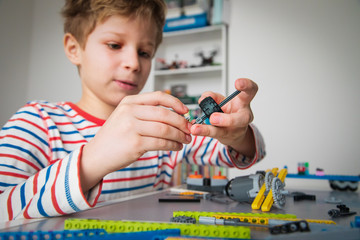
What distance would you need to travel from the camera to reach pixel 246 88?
1.32 feet

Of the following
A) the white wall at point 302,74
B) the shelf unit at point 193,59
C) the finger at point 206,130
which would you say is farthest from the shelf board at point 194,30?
the finger at point 206,130

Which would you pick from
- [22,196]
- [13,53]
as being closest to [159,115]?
[22,196]

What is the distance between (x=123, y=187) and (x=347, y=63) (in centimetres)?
130

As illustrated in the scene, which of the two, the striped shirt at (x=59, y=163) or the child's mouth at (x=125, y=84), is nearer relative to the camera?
the striped shirt at (x=59, y=163)

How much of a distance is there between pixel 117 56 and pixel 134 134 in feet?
1.02

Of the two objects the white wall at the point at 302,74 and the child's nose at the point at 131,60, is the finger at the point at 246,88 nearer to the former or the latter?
the child's nose at the point at 131,60

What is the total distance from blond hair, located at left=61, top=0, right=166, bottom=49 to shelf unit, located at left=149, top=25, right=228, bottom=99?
97 cm

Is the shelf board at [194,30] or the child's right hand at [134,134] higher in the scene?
the shelf board at [194,30]

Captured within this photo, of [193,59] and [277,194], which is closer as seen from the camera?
[277,194]

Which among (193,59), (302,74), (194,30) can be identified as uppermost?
(194,30)

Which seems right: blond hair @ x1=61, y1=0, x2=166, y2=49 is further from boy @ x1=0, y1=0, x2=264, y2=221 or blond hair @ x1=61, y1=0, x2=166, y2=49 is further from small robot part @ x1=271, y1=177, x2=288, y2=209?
small robot part @ x1=271, y1=177, x2=288, y2=209

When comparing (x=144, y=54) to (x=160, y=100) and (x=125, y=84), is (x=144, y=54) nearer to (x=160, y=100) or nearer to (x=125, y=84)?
(x=125, y=84)

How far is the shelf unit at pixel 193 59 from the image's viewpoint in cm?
170

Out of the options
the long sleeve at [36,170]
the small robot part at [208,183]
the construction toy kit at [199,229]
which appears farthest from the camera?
the small robot part at [208,183]
